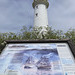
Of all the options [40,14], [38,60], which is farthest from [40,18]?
[38,60]

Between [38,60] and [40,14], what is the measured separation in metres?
13.9

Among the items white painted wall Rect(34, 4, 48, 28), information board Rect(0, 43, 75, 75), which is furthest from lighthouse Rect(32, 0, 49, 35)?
information board Rect(0, 43, 75, 75)

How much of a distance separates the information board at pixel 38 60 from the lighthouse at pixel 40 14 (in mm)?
10501

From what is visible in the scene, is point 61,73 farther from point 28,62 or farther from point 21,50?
point 21,50

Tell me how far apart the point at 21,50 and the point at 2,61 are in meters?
0.97

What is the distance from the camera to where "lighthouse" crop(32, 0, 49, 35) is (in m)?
15.5

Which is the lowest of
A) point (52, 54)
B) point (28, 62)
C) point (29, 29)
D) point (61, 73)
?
point (61, 73)

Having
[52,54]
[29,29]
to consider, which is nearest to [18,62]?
[52,54]

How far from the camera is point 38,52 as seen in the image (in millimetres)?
3969

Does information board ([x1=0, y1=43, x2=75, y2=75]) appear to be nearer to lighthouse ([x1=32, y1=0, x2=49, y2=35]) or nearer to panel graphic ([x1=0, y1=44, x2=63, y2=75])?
panel graphic ([x1=0, y1=44, x2=63, y2=75])

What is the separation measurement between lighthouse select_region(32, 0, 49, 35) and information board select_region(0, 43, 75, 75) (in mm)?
10501

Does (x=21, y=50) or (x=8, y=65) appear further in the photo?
(x=21, y=50)

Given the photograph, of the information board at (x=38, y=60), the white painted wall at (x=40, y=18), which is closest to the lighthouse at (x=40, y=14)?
the white painted wall at (x=40, y=18)

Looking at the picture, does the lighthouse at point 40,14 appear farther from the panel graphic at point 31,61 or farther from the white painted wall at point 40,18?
the panel graphic at point 31,61
